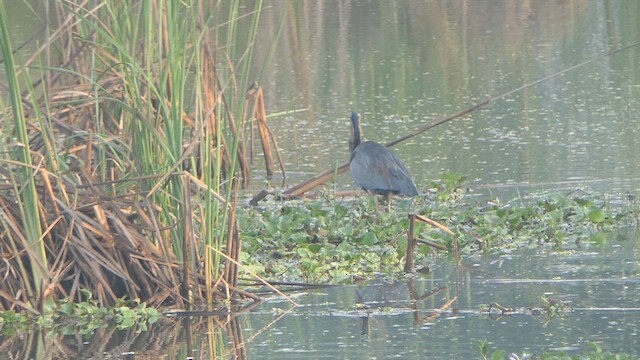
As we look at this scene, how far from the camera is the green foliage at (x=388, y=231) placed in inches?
281

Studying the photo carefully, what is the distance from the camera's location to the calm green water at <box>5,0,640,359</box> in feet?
18.4

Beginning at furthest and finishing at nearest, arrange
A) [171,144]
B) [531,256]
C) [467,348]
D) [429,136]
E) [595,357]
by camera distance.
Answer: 1. [429,136]
2. [531,256]
3. [171,144]
4. [467,348]
5. [595,357]

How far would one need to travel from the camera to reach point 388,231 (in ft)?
25.2

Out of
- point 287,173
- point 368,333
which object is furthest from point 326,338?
point 287,173

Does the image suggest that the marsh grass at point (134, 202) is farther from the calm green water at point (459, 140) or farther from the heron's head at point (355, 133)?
the heron's head at point (355, 133)

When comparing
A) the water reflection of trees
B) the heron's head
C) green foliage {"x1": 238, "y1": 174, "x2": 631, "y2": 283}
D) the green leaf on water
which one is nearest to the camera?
the water reflection of trees

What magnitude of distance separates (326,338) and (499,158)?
5.29 meters

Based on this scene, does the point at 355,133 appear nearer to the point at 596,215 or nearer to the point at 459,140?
the point at 459,140

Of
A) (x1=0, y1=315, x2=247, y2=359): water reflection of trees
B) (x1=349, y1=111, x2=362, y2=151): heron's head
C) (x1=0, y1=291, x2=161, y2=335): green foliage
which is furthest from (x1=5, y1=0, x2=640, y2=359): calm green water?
(x1=349, y1=111, x2=362, y2=151): heron's head

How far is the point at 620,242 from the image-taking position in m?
7.39

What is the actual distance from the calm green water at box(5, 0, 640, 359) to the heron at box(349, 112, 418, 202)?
2.53 feet

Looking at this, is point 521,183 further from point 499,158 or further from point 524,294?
point 524,294

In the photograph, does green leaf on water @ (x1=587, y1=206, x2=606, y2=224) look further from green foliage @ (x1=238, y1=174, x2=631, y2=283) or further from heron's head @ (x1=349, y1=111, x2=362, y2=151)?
heron's head @ (x1=349, y1=111, x2=362, y2=151)

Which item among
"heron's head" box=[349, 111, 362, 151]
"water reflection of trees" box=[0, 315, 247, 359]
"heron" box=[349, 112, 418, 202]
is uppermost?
"heron's head" box=[349, 111, 362, 151]
